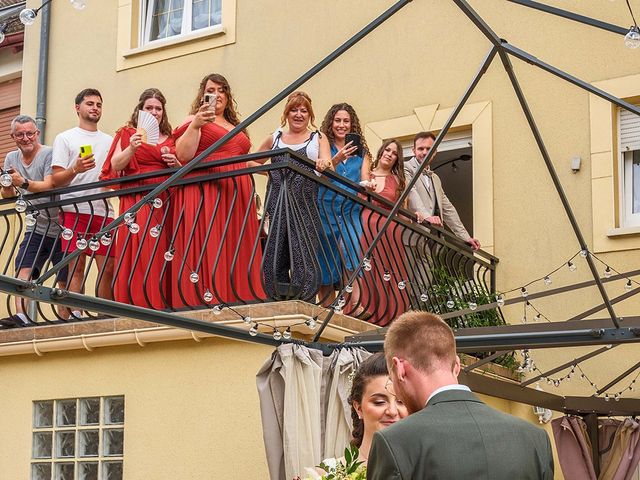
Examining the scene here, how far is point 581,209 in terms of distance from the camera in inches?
412

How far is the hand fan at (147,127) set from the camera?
9023 millimetres

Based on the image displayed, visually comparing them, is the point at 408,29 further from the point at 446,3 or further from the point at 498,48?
the point at 498,48

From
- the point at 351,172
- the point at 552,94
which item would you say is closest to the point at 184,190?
the point at 351,172

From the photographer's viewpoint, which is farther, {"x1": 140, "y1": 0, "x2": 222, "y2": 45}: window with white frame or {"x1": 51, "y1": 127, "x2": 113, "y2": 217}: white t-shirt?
{"x1": 140, "y1": 0, "x2": 222, "y2": 45}: window with white frame

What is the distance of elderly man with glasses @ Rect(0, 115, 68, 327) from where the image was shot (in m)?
9.49

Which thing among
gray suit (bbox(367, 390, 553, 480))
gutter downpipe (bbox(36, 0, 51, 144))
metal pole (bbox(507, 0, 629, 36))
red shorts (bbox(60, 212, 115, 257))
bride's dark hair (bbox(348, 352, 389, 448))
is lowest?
gray suit (bbox(367, 390, 553, 480))

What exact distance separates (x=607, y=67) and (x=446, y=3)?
1777mm

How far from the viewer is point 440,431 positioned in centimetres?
379

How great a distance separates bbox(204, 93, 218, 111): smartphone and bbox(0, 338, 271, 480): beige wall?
5.76ft

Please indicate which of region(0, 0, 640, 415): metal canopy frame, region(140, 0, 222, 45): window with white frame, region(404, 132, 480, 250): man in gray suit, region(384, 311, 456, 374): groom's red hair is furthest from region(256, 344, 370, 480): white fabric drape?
region(140, 0, 222, 45): window with white frame

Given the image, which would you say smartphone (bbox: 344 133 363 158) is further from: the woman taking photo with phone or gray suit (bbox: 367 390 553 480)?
gray suit (bbox: 367 390 553 480)

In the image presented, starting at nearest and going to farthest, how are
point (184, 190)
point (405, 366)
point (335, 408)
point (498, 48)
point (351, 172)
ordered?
1. point (405, 366)
2. point (498, 48)
3. point (335, 408)
4. point (184, 190)
5. point (351, 172)

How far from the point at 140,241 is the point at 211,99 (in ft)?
4.97

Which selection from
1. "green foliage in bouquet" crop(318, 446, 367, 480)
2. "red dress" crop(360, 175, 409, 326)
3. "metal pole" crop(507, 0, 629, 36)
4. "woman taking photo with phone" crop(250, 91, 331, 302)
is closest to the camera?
"green foliage in bouquet" crop(318, 446, 367, 480)
